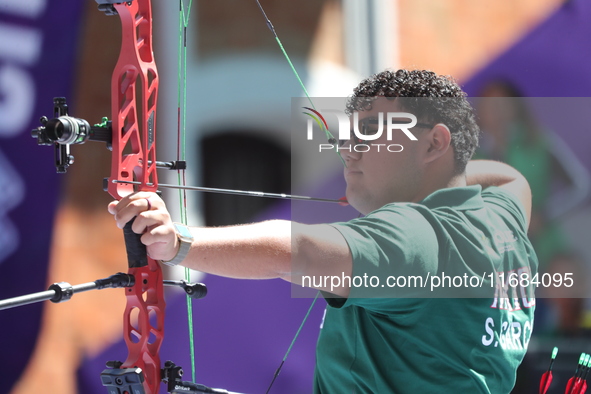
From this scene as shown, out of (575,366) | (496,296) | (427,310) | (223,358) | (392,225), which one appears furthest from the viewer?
(575,366)

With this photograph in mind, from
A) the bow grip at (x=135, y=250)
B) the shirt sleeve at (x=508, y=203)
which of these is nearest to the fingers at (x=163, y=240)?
the bow grip at (x=135, y=250)

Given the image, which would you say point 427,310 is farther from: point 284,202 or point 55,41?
point 55,41

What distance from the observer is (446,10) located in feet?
9.61

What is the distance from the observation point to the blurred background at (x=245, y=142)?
2.11 m

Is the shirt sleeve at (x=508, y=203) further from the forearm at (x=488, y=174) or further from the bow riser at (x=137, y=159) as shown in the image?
the bow riser at (x=137, y=159)

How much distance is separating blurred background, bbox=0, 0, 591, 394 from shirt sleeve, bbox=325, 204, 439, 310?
4.11 ft

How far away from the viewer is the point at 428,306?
1324 millimetres

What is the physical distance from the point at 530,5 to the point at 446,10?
37cm

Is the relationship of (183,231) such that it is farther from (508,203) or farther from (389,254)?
(508,203)

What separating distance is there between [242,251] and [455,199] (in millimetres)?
528

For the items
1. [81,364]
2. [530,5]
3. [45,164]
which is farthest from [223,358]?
[530,5]

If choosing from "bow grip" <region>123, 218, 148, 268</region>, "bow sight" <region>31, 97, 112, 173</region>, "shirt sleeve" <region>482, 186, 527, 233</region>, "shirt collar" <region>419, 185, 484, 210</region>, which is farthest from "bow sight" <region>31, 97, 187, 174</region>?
"shirt sleeve" <region>482, 186, 527, 233</region>

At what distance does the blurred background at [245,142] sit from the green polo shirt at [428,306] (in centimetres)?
102

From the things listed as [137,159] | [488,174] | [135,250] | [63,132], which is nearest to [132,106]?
[137,159]
